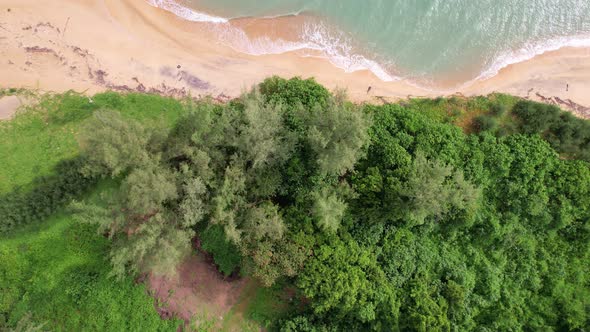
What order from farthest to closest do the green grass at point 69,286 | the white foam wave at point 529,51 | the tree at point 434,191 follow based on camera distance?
the white foam wave at point 529,51, the green grass at point 69,286, the tree at point 434,191

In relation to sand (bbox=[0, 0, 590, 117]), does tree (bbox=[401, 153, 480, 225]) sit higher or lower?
lower

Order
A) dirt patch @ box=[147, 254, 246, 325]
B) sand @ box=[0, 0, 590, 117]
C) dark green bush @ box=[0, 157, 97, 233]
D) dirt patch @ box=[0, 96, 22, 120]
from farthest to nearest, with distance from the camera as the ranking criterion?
1. sand @ box=[0, 0, 590, 117]
2. dirt patch @ box=[0, 96, 22, 120]
3. dirt patch @ box=[147, 254, 246, 325]
4. dark green bush @ box=[0, 157, 97, 233]

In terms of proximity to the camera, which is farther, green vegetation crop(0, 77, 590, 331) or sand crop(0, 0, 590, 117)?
sand crop(0, 0, 590, 117)

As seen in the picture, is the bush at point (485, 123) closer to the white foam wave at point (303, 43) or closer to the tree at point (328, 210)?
the white foam wave at point (303, 43)

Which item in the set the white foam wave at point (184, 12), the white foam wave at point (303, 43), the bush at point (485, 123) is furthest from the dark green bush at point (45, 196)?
the bush at point (485, 123)

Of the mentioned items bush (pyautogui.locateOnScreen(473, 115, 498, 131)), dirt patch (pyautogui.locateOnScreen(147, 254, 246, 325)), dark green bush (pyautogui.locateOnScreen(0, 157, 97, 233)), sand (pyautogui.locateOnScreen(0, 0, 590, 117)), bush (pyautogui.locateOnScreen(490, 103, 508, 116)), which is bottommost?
dirt patch (pyautogui.locateOnScreen(147, 254, 246, 325))

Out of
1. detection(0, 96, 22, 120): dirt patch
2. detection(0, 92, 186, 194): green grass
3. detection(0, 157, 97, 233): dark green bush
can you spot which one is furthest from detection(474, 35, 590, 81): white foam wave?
detection(0, 96, 22, 120): dirt patch

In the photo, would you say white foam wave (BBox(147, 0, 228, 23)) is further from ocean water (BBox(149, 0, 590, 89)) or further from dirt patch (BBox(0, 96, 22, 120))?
dirt patch (BBox(0, 96, 22, 120))

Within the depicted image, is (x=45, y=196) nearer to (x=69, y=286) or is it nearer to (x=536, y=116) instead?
(x=69, y=286)
